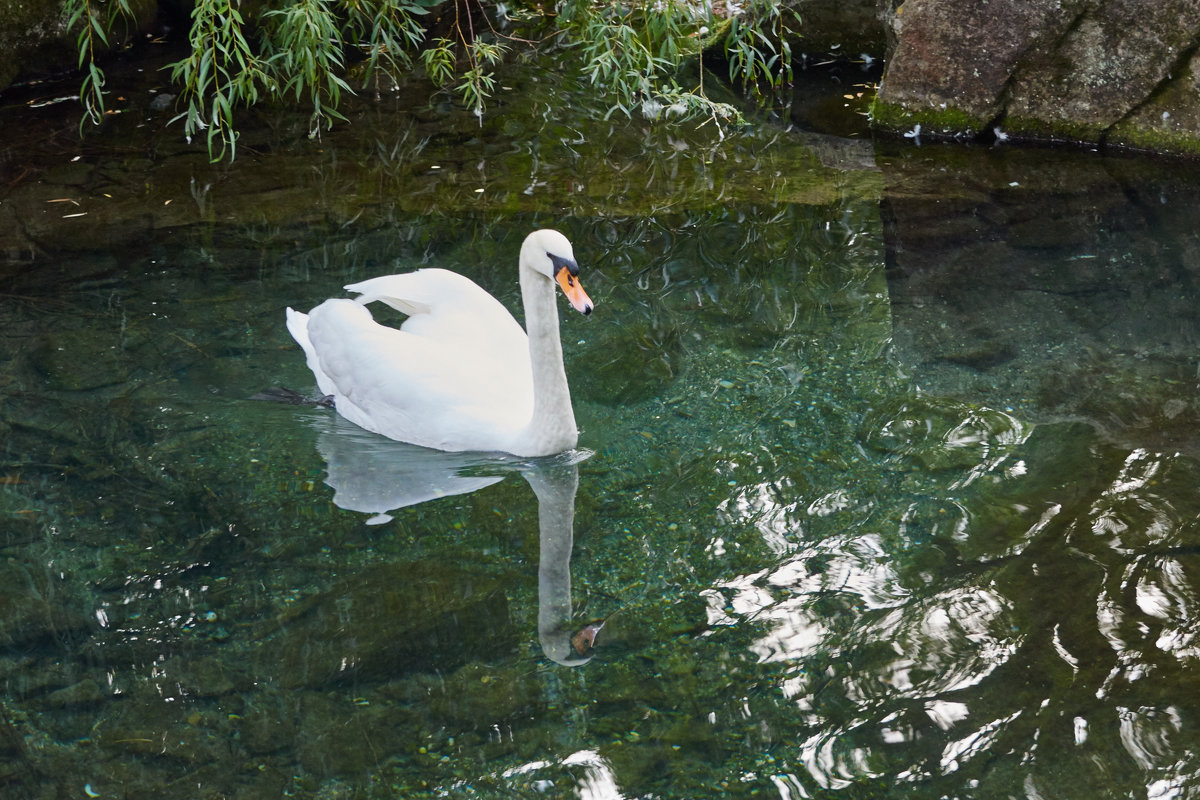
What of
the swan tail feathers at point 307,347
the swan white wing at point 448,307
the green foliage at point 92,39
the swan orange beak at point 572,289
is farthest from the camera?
the green foliage at point 92,39

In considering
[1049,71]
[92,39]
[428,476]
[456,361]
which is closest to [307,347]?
[456,361]

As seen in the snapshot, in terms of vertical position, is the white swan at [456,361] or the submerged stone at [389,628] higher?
the white swan at [456,361]

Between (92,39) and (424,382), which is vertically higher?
(424,382)

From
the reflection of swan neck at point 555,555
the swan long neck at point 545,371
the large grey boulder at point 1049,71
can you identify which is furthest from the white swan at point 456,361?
the large grey boulder at point 1049,71

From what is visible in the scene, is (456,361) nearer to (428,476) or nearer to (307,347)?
(428,476)

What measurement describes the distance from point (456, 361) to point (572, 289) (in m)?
0.74

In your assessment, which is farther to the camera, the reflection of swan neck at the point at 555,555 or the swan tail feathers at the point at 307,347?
the swan tail feathers at the point at 307,347

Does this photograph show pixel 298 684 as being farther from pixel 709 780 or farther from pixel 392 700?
pixel 709 780

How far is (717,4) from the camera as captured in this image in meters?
9.03

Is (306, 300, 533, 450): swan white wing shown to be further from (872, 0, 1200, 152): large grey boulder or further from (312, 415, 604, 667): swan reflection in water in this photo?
(872, 0, 1200, 152): large grey boulder

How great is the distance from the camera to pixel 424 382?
4.32m

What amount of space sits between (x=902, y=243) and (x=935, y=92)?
1868mm

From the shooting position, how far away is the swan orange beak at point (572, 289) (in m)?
3.82

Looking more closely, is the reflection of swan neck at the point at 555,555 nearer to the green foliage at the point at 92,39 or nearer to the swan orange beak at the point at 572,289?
the swan orange beak at the point at 572,289
